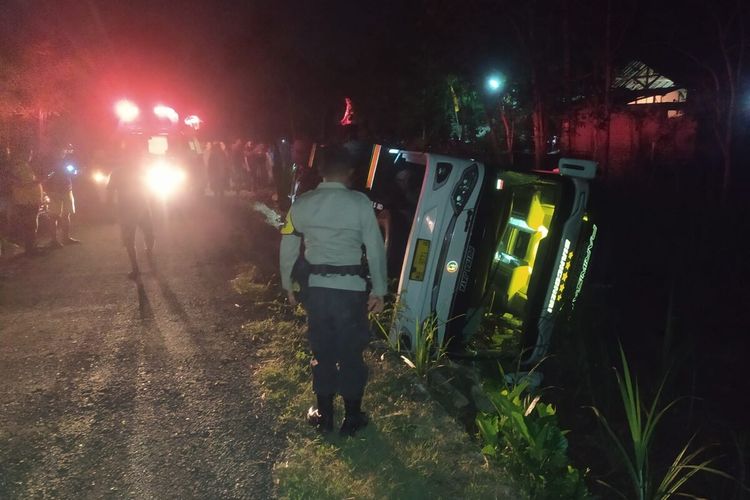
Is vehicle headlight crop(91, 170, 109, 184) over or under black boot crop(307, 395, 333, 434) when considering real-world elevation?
over

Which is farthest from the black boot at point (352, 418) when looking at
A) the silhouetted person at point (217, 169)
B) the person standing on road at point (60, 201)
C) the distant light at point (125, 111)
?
the silhouetted person at point (217, 169)

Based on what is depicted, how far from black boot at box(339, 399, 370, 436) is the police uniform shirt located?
738mm

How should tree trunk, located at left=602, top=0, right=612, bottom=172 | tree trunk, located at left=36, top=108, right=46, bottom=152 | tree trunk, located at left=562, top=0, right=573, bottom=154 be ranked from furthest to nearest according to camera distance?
tree trunk, located at left=562, top=0, right=573, bottom=154 < tree trunk, located at left=602, top=0, right=612, bottom=172 < tree trunk, located at left=36, top=108, right=46, bottom=152

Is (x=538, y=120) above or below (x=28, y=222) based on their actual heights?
above

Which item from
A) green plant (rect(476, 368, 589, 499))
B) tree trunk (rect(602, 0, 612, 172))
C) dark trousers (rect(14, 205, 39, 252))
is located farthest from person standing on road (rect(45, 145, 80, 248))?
tree trunk (rect(602, 0, 612, 172))

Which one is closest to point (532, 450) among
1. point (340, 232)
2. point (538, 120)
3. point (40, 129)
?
point (340, 232)

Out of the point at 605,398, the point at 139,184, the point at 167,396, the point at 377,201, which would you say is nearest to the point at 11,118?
the point at 139,184

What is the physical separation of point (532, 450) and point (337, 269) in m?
1.51

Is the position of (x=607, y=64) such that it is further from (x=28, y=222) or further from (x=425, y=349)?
(x=28, y=222)

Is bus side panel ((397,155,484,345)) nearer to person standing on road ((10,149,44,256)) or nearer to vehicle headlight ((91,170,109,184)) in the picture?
person standing on road ((10,149,44,256))

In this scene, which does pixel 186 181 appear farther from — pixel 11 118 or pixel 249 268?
pixel 249 268

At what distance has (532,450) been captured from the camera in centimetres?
342

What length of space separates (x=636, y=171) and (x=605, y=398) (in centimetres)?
1342

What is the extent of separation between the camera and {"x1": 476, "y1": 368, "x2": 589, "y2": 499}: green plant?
3.32 meters
